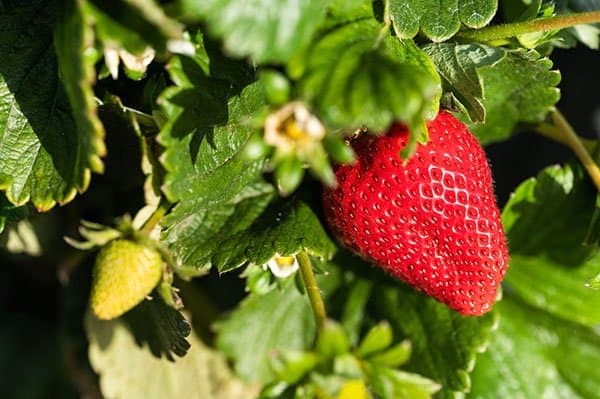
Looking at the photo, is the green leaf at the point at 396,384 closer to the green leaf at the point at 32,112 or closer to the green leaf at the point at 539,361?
the green leaf at the point at 32,112

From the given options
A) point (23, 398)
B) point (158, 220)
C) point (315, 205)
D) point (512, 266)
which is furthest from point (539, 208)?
→ point (23, 398)

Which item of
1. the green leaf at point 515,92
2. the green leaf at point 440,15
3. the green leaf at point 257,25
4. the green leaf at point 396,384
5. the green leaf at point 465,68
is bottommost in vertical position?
the green leaf at point 515,92

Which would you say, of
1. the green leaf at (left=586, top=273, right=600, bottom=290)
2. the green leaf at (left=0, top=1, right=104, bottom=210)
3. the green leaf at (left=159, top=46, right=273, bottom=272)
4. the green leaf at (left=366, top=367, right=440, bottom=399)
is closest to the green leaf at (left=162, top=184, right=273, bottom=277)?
the green leaf at (left=159, top=46, right=273, bottom=272)

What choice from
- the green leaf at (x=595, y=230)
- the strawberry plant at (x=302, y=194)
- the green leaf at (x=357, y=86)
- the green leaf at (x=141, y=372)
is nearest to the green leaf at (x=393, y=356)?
the strawberry plant at (x=302, y=194)

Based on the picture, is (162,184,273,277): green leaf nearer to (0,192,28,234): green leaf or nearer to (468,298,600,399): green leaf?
(0,192,28,234): green leaf

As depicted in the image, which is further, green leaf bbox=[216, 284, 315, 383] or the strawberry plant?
green leaf bbox=[216, 284, 315, 383]

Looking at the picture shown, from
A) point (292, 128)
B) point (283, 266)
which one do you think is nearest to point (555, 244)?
point (283, 266)
